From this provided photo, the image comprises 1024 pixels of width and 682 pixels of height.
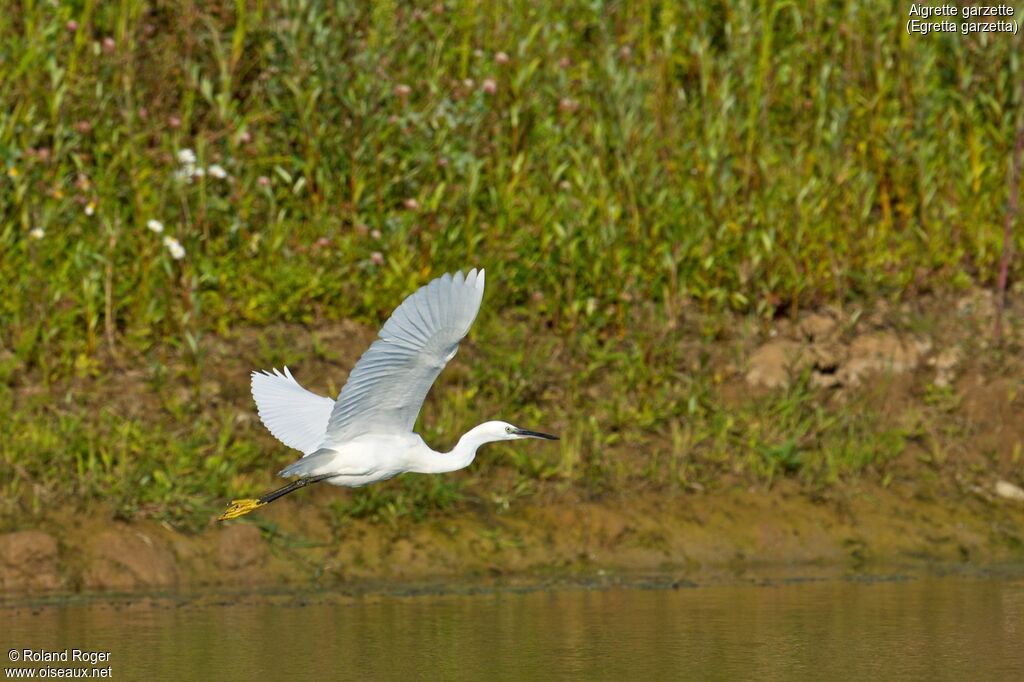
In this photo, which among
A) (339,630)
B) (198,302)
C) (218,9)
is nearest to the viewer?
(339,630)

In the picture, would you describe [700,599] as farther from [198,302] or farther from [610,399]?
[198,302]

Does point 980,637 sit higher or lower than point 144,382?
lower

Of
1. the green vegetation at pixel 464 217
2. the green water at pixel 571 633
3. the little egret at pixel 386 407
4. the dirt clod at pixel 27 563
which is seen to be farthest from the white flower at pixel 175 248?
the green water at pixel 571 633

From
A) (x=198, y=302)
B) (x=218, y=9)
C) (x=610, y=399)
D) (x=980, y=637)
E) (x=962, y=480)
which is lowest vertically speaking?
(x=980, y=637)

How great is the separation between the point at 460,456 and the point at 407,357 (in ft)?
3.87

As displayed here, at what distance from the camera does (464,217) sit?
9094 mm

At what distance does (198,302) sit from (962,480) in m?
4.31

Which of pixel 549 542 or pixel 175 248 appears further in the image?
pixel 175 248

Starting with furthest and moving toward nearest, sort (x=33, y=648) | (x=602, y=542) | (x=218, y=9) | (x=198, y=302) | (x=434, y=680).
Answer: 1. (x=218, y=9)
2. (x=198, y=302)
3. (x=602, y=542)
4. (x=33, y=648)
5. (x=434, y=680)

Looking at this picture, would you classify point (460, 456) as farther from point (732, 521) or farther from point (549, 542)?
point (732, 521)

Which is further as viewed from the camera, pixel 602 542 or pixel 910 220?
pixel 910 220

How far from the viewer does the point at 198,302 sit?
828 centimetres

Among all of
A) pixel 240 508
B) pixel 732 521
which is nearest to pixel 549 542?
pixel 732 521

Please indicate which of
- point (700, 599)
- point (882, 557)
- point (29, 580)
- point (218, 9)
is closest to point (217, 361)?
point (29, 580)
